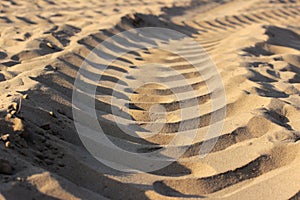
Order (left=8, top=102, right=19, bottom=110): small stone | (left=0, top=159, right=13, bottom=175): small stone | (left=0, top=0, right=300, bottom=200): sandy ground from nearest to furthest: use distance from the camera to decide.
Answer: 1. (left=0, top=159, right=13, bottom=175): small stone
2. (left=0, top=0, right=300, bottom=200): sandy ground
3. (left=8, top=102, right=19, bottom=110): small stone

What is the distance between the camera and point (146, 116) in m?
2.23

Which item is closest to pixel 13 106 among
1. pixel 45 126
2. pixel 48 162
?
pixel 45 126

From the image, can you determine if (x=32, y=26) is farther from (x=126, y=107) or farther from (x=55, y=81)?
(x=126, y=107)

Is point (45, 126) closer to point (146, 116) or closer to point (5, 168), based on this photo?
point (5, 168)

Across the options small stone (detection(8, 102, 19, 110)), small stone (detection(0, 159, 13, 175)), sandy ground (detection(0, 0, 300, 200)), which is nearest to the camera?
small stone (detection(0, 159, 13, 175))

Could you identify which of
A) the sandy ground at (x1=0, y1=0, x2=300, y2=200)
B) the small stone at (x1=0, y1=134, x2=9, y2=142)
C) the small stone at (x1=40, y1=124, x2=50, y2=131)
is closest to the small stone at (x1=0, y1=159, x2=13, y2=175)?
the sandy ground at (x1=0, y1=0, x2=300, y2=200)

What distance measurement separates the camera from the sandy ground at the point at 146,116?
60.6 inches

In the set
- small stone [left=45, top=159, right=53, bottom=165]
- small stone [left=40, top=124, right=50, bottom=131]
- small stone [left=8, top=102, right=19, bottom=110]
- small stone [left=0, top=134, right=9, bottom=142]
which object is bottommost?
small stone [left=45, top=159, right=53, bottom=165]

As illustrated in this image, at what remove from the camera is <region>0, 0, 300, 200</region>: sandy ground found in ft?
5.05

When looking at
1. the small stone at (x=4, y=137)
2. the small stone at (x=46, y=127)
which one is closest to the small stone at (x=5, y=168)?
the small stone at (x=4, y=137)

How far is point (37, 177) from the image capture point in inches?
55.3

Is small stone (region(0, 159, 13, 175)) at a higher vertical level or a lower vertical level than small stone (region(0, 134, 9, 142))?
lower

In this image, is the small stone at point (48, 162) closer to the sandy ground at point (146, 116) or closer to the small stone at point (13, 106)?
the sandy ground at point (146, 116)

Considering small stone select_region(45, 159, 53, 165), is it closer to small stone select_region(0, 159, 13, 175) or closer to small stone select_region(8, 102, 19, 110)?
small stone select_region(0, 159, 13, 175)
